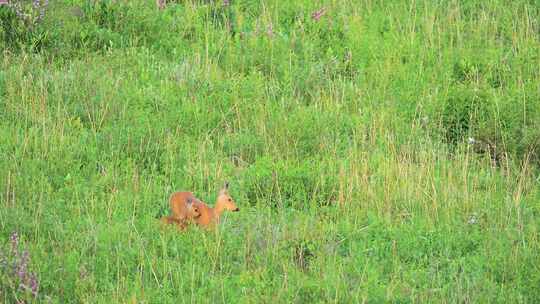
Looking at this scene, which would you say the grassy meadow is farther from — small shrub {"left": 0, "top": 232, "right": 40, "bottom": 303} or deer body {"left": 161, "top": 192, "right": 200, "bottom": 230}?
deer body {"left": 161, "top": 192, "right": 200, "bottom": 230}

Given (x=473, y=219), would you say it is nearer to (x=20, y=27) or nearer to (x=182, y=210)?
(x=182, y=210)

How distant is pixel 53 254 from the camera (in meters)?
5.66

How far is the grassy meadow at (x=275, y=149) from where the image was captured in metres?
5.55

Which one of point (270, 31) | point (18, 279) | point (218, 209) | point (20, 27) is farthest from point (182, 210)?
point (270, 31)

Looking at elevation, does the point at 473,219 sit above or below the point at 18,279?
below

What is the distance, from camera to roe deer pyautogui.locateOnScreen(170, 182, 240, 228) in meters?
Answer: 5.98

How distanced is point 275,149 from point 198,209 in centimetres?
144

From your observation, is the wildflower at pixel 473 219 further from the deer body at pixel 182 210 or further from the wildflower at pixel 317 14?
the wildflower at pixel 317 14

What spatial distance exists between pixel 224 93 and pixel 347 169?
5.51 ft

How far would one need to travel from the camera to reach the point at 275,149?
7277 millimetres

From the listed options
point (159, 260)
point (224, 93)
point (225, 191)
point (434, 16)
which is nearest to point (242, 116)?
point (224, 93)

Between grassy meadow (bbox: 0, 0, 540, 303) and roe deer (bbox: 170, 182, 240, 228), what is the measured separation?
11 centimetres

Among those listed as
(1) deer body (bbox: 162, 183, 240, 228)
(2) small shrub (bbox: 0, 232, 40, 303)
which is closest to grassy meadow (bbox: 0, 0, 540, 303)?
(2) small shrub (bbox: 0, 232, 40, 303)

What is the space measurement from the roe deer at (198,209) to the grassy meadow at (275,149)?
0.11 m
